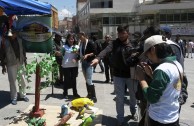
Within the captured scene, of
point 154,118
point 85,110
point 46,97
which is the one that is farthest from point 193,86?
point 154,118

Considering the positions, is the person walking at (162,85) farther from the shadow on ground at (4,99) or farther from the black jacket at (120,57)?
the shadow on ground at (4,99)

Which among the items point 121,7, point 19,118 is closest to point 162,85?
point 19,118

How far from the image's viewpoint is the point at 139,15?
6588cm

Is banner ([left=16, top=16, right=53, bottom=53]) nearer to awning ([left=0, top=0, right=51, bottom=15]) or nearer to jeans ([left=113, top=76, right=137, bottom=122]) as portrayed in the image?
awning ([left=0, top=0, right=51, bottom=15])

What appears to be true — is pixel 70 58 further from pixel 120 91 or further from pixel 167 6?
pixel 167 6

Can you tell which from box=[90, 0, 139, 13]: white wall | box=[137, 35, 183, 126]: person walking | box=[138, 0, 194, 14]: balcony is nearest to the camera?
box=[137, 35, 183, 126]: person walking

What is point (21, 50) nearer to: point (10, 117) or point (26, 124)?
point (10, 117)

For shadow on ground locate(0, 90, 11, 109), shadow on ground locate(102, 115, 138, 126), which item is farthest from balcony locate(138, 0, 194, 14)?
shadow on ground locate(102, 115, 138, 126)

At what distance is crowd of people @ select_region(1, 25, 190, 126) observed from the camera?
3.14 meters

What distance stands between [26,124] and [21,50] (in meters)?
2.09

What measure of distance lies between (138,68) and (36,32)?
3.53 meters

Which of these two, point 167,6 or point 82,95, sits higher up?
point 167,6

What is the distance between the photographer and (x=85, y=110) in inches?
253

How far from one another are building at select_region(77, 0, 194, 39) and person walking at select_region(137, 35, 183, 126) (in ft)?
135
